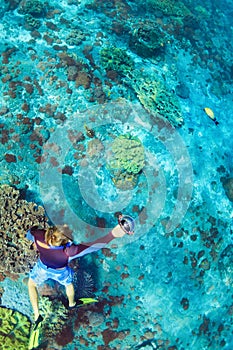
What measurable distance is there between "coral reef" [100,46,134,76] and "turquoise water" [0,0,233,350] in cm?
5

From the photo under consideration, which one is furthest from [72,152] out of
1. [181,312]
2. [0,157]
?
[181,312]

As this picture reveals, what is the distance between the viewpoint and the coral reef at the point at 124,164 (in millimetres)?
9445

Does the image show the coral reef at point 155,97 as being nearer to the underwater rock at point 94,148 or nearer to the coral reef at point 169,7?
the underwater rock at point 94,148

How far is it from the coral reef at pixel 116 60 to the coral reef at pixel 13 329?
8.27 metres

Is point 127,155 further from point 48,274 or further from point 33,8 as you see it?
point 33,8

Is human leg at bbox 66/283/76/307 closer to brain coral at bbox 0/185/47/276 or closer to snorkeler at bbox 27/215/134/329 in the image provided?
snorkeler at bbox 27/215/134/329

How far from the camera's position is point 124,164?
942 centimetres

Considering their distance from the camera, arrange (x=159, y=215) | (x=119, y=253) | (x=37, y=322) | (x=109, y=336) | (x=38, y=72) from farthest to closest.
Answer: (x=38, y=72) → (x=159, y=215) → (x=119, y=253) → (x=109, y=336) → (x=37, y=322)

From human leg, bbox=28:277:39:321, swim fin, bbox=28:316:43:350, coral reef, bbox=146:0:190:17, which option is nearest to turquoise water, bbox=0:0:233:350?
swim fin, bbox=28:316:43:350

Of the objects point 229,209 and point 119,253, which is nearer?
point 119,253

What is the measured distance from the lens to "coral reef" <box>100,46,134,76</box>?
1118 cm

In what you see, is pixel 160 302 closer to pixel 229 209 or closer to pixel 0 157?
pixel 229 209

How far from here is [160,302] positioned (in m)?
8.99

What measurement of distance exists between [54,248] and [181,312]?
211 inches
